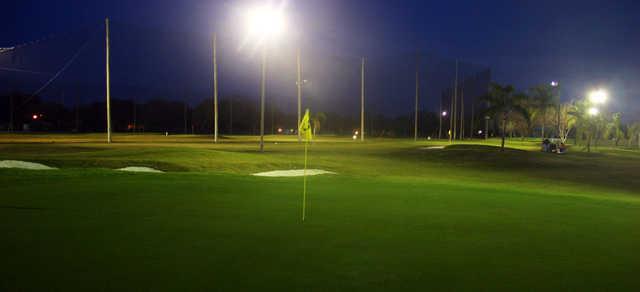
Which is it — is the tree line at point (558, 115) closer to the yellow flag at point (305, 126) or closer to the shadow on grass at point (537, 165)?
the shadow on grass at point (537, 165)

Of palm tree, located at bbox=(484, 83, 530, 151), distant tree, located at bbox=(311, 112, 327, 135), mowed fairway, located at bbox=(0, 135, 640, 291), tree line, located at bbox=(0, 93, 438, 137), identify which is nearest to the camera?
mowed fairway, located at bbox=(0, 135, 640, 291)

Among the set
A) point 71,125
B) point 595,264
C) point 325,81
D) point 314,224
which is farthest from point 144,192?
point 71,125

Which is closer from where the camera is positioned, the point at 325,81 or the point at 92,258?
the point at 92,258

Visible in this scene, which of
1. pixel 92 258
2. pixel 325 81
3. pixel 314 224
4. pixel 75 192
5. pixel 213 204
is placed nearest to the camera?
pixel 92 258

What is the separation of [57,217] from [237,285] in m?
4.96

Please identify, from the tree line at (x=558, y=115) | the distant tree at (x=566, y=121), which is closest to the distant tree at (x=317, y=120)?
the tree line at (x=558, y=115)

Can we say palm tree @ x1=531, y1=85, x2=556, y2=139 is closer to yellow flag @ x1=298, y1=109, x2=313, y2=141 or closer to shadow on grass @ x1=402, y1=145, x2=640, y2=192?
shadow on grass @ x1=402, y1=145, x2=640, y2=192

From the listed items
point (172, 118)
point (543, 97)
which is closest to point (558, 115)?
point (543, 97)

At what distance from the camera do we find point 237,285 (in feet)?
17.6

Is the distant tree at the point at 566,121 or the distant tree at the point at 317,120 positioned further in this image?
the distant tree at the point at 317,120

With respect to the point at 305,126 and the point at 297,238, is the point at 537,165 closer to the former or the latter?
the point at 305,126

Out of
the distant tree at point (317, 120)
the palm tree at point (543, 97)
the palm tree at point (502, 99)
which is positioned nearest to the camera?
the palm tree at point (502, 99)

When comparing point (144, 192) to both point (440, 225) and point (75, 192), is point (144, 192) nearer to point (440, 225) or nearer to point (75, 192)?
point (75, 192)

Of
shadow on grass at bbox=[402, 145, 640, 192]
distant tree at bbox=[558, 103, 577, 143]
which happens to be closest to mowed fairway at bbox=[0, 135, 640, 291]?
shadow on grass at bbox=[402, 145, 640, 192]
